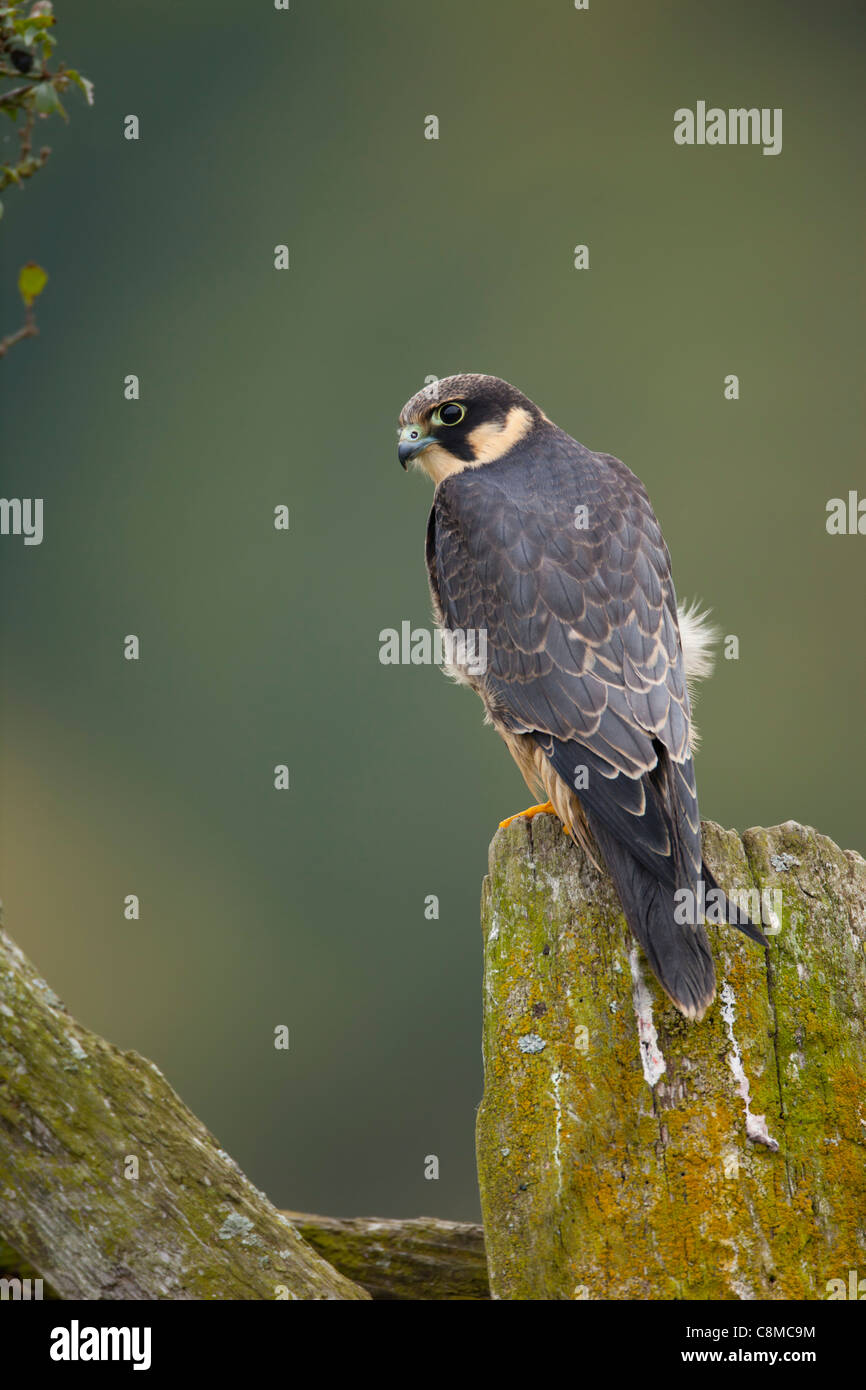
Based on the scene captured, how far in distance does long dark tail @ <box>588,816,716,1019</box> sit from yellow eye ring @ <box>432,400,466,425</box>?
79.6 inches

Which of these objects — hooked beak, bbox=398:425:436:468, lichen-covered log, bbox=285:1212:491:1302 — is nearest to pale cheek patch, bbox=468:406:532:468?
hooked beak, bbox=398:425:436:468

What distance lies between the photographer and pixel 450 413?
12.7ft

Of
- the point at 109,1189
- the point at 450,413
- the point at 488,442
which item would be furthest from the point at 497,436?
the point at 109,1189

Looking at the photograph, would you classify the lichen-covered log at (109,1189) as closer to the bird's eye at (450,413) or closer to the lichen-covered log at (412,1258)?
the lichen-covered log at (412,1258)

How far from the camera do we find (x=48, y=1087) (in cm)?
182

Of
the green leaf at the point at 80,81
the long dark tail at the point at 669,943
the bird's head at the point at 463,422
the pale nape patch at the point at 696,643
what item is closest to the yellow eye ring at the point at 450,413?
the bird's head at the point at 463,422

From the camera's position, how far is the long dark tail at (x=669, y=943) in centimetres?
197

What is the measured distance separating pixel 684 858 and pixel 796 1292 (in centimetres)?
75

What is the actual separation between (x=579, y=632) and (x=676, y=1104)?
135 centimetres

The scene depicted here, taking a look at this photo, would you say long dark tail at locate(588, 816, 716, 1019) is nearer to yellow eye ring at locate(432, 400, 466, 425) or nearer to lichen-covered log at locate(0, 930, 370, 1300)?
lichen-covered log at locate(0, 930, 370, 1300)

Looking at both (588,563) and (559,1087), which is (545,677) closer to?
(588,563)

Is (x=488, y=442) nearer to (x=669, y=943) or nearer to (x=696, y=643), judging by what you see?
(x=696, y=643)

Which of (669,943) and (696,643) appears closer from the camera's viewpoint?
(669,943)
